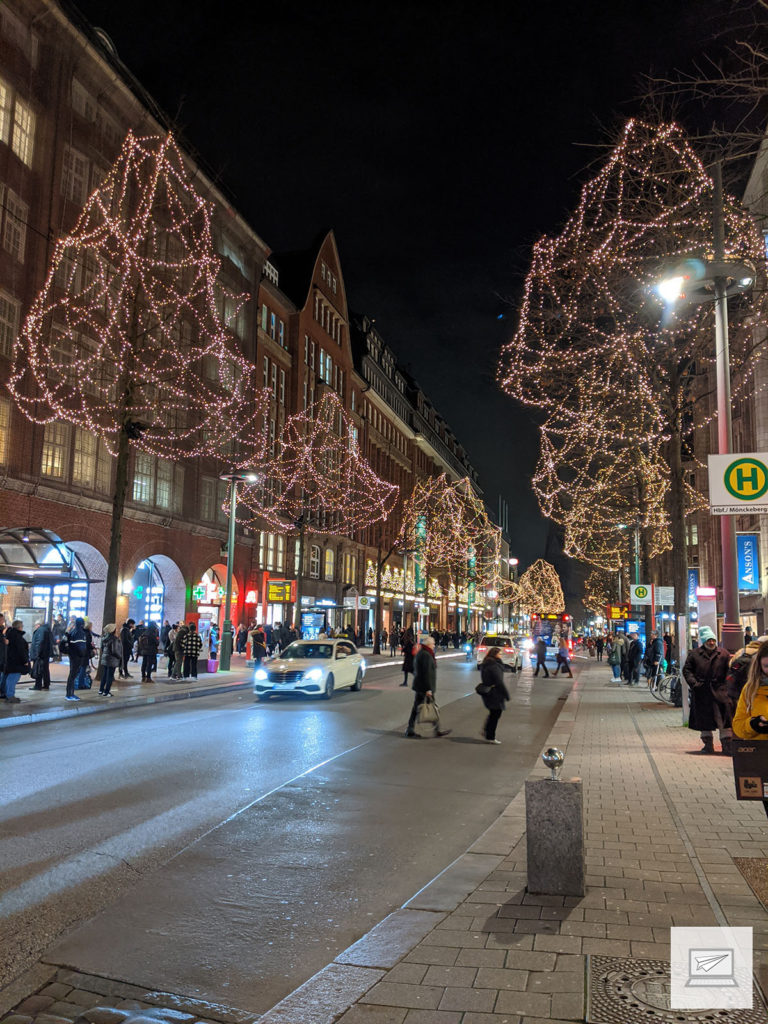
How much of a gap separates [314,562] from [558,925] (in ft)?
183

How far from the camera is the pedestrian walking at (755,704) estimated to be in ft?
19.1

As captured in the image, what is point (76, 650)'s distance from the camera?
20.4m

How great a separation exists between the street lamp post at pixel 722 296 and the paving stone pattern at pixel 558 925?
388cm

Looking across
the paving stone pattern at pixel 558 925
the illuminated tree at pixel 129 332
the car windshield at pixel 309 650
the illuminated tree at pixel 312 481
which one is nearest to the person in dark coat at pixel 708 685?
the paving stone pattern at pixel 558 925

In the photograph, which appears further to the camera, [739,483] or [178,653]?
[178,653]

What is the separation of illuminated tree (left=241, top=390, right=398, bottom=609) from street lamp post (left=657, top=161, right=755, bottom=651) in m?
30.7

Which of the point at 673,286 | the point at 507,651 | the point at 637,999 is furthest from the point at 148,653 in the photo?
the point at 637,999

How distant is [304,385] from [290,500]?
10.3 m

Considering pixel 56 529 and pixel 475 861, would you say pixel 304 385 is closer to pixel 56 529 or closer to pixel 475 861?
pixel 56 529

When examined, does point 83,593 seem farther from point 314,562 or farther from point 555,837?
point 555,837

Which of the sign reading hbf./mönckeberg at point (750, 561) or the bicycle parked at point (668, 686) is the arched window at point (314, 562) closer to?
the sign reading hbf./mönckeberg at point (750, 561)

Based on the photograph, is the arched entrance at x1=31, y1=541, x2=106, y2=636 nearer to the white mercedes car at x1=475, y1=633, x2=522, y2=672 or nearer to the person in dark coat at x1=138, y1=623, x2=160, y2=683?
the person in dark coat at x1=138, y1=623, x2=160, y2=683

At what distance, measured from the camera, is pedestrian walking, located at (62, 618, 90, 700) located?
20016 millimetres

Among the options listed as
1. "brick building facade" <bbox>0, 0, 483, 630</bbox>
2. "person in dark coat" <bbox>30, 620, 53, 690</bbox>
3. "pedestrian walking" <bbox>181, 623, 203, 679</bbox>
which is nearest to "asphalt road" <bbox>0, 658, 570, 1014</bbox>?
"person in dark coat" <bbox>30, 620, 53, 690</bbox>
